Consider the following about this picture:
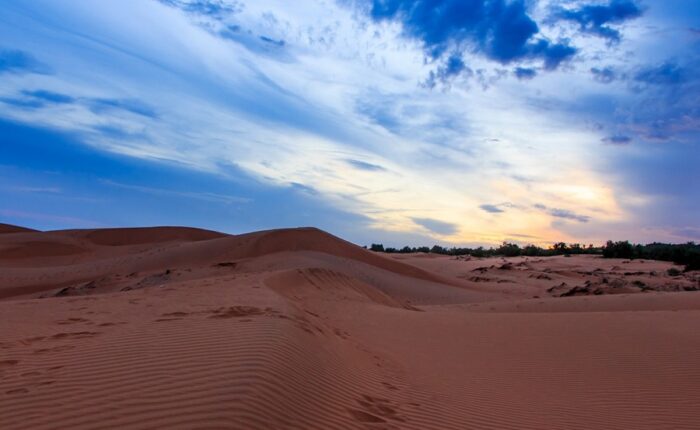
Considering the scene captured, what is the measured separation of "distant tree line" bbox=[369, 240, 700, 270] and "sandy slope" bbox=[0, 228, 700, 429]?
608 inches

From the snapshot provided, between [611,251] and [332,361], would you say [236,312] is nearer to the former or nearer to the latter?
[332,361]

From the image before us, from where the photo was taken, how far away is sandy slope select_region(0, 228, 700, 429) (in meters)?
3.86

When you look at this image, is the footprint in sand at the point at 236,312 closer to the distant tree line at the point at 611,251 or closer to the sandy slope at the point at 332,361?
the sandy slope at the point at 332,361

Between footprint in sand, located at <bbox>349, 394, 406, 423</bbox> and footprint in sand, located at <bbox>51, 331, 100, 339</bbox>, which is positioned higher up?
footprint in sand, located at <bbox>51, 331, 100, 339</bbox>

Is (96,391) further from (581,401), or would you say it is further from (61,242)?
(61,242)

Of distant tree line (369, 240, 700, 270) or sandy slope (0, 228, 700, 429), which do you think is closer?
sandy slope (0, 228, 700, 429)

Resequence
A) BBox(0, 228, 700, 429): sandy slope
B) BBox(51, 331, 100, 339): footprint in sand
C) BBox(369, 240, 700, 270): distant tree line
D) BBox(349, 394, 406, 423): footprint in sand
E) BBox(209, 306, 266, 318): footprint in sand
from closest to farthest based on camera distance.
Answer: BBox(0, 228, 700, 429): sandy slope < BBox(349, 394, 406, 423): footprint in sand < BBox(51, 331, 100, 339): footprint in sand < BBox(209, 306, 266, 318): footprint in sand < BBox(369, 240, 700, 270): distant tree line

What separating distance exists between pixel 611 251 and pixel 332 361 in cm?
2946

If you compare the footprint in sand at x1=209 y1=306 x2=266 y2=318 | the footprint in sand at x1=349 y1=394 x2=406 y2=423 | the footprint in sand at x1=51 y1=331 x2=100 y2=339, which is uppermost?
the footprint in sand at x1=209 y1=306 x2=266 y2=318

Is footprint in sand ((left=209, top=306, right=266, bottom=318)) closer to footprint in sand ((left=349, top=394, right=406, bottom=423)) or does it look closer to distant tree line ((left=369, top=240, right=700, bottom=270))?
footprint in sand ((left=349, top=394, right=406, bottom=423))

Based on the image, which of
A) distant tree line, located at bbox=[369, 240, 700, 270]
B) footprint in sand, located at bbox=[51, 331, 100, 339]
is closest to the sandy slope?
footprint in sand, located at bbox=[51, 331, 100, 339]

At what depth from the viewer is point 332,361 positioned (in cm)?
579

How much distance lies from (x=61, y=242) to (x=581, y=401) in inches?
1308

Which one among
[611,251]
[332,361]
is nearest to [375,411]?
[332,361]
